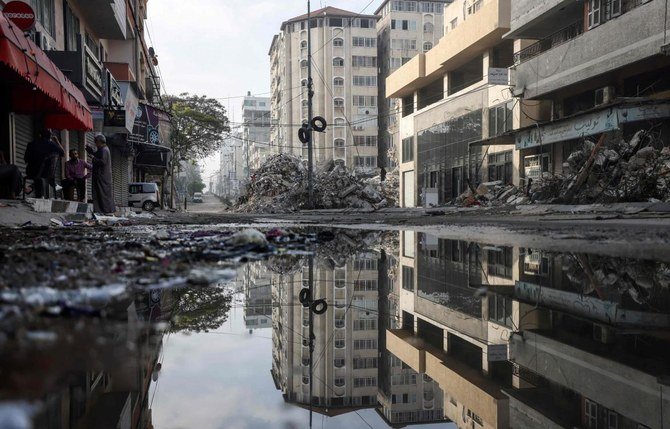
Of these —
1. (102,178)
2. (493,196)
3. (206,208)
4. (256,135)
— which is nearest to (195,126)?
(206,208)

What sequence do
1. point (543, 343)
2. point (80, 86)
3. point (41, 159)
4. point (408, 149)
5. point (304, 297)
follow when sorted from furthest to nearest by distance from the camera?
point (408, 149)
point (80, 86)
point (41, 159)
point (304, 297)
point (543, 343)

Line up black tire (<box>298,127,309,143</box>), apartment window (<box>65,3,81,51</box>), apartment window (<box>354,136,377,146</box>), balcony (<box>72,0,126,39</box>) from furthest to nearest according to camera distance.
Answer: apartment window (<box>354,136,377,146</box>)
black tire (<box>298,127,309,143</box>)
balcony (<box>72,0,126,39</box>)
apartment window (<box>65,3,81,51</box>)

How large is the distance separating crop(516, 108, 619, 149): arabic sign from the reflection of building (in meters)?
13.0

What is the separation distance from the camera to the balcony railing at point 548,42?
1952 centimetres

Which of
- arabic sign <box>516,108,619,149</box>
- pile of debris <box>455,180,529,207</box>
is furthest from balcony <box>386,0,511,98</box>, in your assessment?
pile of debris <box>455,180,529,207</box>

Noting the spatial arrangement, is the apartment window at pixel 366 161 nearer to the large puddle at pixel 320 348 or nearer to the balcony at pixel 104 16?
the balcony at pixel 104 16

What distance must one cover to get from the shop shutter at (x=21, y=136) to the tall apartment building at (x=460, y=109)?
55.4 ft

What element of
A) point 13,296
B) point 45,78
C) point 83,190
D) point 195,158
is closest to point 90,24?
point 83,190

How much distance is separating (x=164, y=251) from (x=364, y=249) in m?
2.00

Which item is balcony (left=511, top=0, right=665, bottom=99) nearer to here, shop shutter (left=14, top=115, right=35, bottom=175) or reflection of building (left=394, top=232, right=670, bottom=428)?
reflection of building (left=394, top=232, right=670, bottom=428)

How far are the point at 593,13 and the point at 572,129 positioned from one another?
4.08m

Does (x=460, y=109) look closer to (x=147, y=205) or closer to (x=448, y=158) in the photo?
(x=448, y=158)

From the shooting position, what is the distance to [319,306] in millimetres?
2254

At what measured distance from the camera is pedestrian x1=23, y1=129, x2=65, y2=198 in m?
10.0
